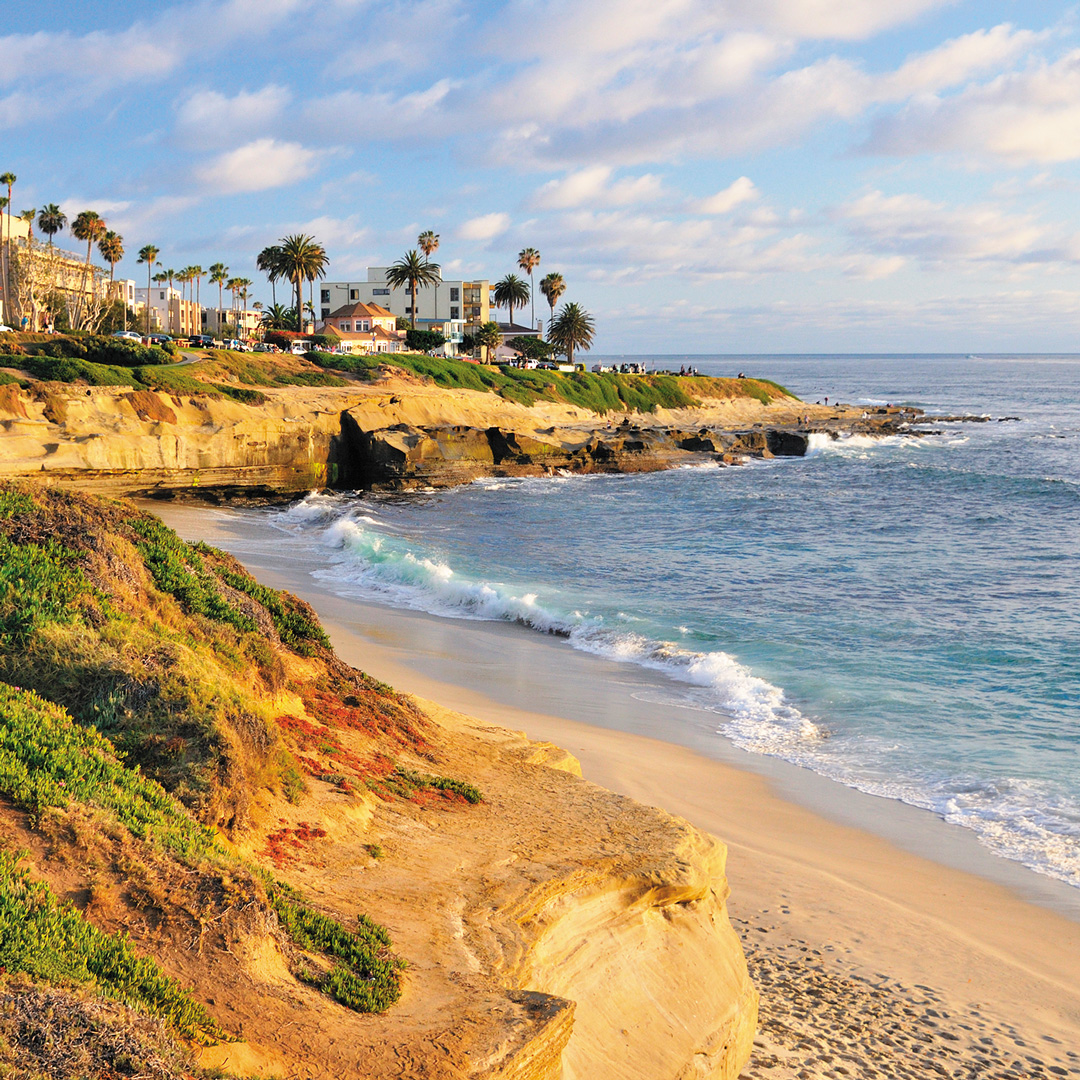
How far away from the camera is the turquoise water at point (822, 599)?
16.2 m

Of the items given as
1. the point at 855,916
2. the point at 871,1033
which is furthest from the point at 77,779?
the point at 855,916

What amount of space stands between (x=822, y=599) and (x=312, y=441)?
34308 millimetres

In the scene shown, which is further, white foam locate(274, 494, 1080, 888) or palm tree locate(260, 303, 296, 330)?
palm tree locate(260, 303, 296, 330)

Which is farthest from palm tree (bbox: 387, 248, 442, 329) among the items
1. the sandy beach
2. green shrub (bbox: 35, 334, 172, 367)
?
the sandy beach

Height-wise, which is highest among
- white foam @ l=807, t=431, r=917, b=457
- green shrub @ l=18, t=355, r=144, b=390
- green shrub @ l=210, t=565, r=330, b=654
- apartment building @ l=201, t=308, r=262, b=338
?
apartment building @ l=201, t=308, r=262, b=338

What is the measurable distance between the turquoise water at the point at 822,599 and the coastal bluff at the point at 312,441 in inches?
185

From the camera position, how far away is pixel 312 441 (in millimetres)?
53469

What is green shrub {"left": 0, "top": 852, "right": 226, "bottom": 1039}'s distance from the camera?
539cm

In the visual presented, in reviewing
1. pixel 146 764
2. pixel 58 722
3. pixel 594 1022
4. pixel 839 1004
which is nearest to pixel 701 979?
pixel 594 1022

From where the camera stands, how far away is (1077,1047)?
29.9 feet

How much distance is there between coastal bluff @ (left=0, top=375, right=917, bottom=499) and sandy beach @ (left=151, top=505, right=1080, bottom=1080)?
3042 cm

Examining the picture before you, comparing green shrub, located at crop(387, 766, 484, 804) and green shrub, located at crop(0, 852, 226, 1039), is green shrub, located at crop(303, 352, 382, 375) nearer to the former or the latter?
green shrub, located at crop(387, 766, 484, 804)

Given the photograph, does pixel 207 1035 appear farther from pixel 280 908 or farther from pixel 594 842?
pixel 594 842

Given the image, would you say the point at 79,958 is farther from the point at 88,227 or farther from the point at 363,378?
the point at 88,227
